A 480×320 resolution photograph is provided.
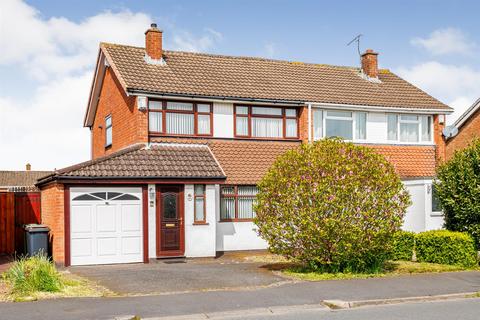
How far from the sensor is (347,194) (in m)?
15.7

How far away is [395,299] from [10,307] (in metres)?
7.36

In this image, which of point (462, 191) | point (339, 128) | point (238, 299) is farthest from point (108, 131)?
point (238, 299)

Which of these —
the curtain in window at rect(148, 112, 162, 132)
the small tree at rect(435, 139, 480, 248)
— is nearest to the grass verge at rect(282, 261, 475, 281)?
the small tree at rect(435, 139, 480, 248)

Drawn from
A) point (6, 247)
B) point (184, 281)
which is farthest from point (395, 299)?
point (6, 247)

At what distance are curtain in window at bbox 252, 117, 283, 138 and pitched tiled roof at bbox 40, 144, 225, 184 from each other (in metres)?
2.45

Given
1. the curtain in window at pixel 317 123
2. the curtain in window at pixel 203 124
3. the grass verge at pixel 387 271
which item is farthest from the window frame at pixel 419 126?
the grass verge at pixel 387 271

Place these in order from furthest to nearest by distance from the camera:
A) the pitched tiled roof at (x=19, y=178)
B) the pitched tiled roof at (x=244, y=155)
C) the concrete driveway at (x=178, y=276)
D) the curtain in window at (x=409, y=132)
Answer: the pitched tiled roof at (x=19, y=178)
the curtain in window at (x=409, y=132)
the pitched tiled roof at (x=244, y=155)
the concrete driveway at (x=178, y=276)

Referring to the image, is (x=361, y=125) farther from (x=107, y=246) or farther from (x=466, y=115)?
(x=107, y=246)

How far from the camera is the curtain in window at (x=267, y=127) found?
77.9 ft

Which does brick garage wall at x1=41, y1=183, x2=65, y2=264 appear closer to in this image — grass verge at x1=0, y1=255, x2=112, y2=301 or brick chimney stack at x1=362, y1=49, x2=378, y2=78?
grass verge at x1=0, y1=255, x2=112, y2=301

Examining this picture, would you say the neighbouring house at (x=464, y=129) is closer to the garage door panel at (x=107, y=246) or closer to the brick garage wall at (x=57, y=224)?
the garage door panel at (x=107, y=246)

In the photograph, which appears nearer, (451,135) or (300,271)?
(300,271)

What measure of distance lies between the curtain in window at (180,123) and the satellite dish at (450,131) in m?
11.1

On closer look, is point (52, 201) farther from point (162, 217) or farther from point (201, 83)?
point (201, 83)
